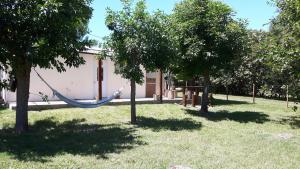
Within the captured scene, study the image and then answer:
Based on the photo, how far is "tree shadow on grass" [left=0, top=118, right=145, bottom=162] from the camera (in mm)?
8414

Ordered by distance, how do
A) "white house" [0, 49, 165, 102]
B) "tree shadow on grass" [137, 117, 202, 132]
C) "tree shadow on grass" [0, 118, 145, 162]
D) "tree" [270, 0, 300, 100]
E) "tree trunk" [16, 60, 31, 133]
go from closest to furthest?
"tree shadow on grass" [0, 118, 145, 162], "tree trunk" [16, 60, 31, 133], "tree shadow on grass" [137, 117, 202, 132], "tree" [270, 0, 300, 100], "white house" [0, 49, 165, 102]

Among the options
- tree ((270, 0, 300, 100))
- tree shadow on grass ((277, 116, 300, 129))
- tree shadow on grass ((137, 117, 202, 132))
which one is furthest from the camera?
tree shadow on grass ((277, 116, 300, 129))

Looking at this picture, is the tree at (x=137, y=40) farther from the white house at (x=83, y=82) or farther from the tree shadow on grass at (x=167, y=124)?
the white house at (x=83, y=82)

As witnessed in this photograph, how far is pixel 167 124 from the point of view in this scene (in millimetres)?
12945

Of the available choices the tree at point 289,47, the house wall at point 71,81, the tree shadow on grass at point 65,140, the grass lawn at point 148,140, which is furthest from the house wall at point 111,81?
the tree at point 289,47

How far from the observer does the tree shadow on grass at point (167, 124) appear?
1215 cm

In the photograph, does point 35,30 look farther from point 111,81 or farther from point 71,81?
point 111,81

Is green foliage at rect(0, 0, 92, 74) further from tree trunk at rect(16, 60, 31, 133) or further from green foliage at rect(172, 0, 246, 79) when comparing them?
green foliage at rect(172, 0, 246, 79)

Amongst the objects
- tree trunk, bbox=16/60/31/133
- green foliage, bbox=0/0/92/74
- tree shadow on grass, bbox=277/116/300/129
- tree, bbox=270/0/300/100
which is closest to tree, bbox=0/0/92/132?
green foliage, bbox=0/0/92/74

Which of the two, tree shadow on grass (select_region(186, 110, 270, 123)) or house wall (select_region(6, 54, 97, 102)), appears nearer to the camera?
tree shadow on grass (select_region(186, 110, 270, 123))

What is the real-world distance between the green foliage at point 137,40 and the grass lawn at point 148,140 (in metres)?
1.99

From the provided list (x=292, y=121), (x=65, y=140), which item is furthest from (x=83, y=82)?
(x=292, y=121)

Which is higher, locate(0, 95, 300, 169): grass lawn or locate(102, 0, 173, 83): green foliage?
locate(102, 0, 173, 83): green foliage

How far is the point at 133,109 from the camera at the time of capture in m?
13.2
